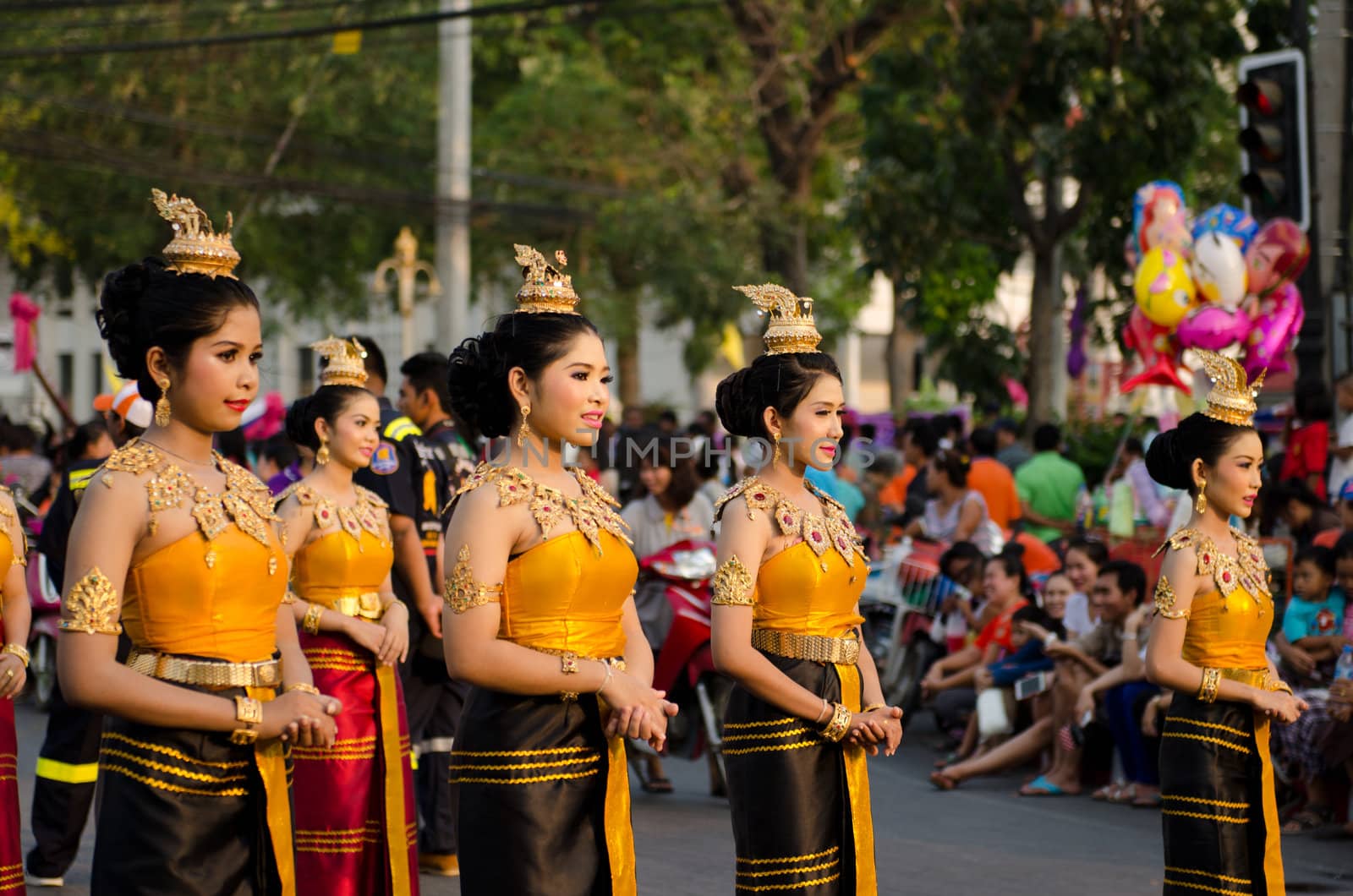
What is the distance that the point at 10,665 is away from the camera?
18.0ft

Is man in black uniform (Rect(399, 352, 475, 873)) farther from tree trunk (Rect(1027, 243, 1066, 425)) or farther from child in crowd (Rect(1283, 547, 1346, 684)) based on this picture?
tree trunk (Rect(1027, 243, 1066, 425))

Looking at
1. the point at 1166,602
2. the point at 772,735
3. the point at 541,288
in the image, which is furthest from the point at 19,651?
the point at 1166,602

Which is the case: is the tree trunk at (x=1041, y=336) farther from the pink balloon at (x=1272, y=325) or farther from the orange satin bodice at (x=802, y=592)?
the orange satin bodice at (x=802, y=592)

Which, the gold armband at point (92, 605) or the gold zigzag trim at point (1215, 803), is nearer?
the gold armband at point (92, 605)

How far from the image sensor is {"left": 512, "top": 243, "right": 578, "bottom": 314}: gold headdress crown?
4602mm

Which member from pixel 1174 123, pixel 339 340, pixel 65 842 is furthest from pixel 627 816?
pixel 1174 123

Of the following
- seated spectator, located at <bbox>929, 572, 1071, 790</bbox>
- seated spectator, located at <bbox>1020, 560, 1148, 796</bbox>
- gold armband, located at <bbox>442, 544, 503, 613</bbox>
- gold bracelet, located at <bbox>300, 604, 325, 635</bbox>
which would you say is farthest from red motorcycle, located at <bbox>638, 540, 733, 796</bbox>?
gold armband, located at <bbox>442, 544, 503, 613</bbox>

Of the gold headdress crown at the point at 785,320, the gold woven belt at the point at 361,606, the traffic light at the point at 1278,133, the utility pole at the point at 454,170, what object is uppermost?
the utility pole at the point at 454,170

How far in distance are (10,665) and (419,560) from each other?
90.8 inches

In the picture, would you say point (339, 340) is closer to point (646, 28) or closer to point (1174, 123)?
point (1174, 123)

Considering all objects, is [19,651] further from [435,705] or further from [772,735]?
[435,705]

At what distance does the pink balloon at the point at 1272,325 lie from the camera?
12.3 meters

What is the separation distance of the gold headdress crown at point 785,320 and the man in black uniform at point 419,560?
2679mm

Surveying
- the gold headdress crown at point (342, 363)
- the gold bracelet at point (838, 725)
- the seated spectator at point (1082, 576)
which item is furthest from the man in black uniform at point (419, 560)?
the seated spectator at point (1082, 576)
